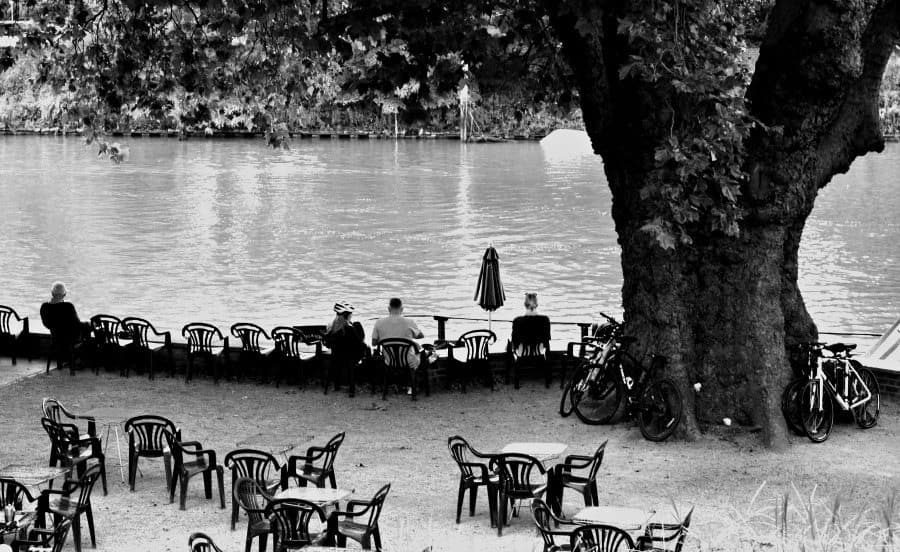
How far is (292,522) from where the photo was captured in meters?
8.34

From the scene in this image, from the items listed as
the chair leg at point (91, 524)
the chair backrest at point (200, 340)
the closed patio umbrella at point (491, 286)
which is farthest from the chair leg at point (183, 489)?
the closed patio umbrella at point (491, 286)

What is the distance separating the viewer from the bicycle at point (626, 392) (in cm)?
1282

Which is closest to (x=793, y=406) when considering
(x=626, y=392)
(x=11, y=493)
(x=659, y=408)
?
(x=659, y=408)

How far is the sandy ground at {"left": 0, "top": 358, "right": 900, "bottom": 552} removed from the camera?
9.94 meters

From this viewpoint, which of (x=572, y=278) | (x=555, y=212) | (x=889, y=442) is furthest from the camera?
(x=555, y=212)

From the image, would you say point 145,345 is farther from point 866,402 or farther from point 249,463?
point 866,402

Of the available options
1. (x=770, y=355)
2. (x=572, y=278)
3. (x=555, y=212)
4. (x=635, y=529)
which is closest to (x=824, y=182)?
(x=770, y=355)

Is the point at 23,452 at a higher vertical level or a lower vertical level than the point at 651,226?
lower

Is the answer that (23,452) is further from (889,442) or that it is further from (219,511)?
(889,442)

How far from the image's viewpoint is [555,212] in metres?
51.9

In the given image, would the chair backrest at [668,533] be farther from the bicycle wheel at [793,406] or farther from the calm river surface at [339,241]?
the calm river surface at [339,241]

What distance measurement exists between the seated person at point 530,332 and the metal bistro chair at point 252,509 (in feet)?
21.0

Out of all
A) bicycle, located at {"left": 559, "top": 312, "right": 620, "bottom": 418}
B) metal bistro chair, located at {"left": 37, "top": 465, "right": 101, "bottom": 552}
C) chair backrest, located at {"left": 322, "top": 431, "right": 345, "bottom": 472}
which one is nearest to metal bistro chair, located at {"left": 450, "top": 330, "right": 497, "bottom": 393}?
bicycle, located at {"left": 559, "top": 312, "right": 620, "bottom": 418}

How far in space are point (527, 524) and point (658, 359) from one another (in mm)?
3648
